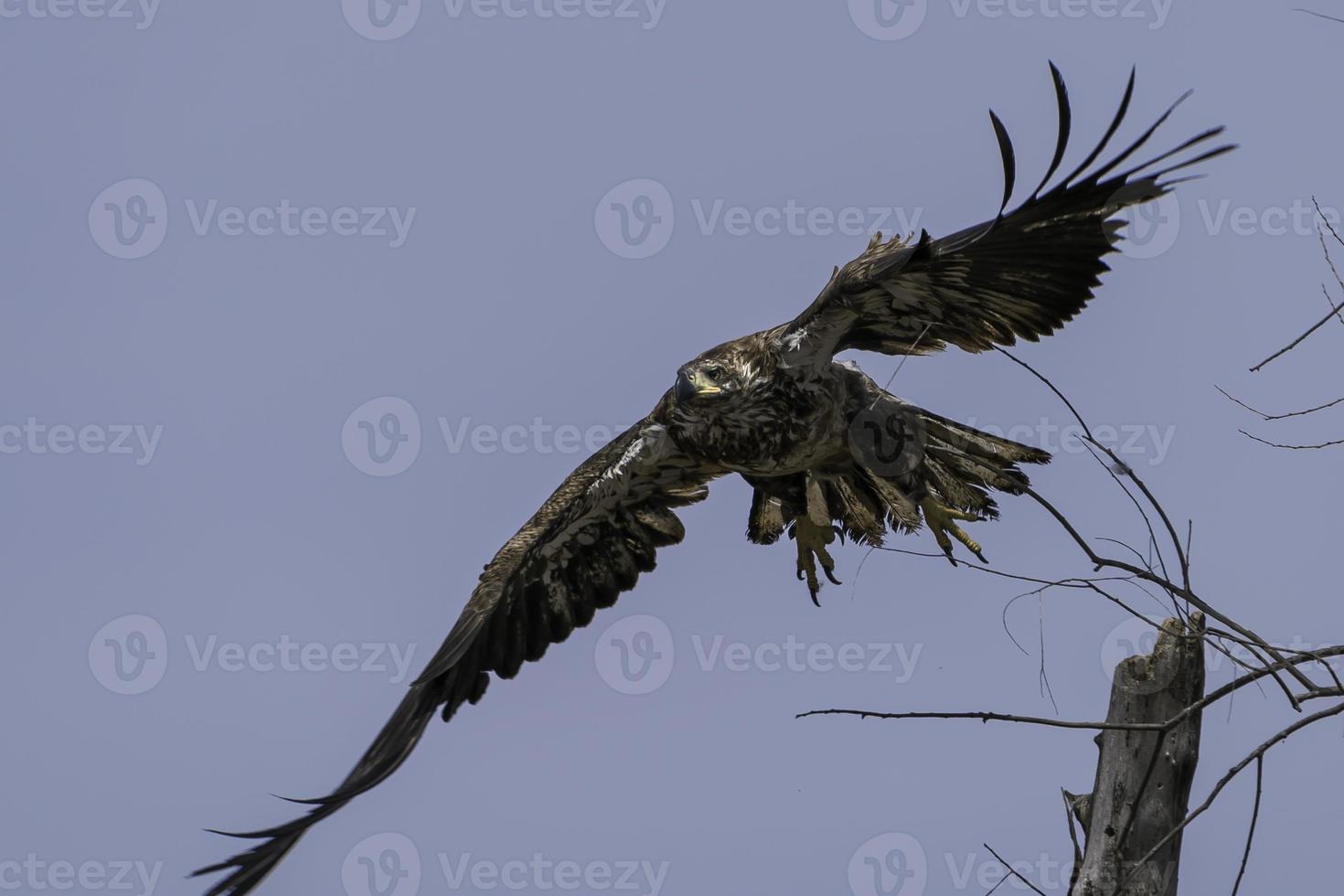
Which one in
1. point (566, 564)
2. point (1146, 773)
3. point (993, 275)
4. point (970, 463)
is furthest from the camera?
point (566, 564)

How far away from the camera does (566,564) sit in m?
8.05

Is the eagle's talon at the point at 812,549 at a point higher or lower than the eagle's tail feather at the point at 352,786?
higher

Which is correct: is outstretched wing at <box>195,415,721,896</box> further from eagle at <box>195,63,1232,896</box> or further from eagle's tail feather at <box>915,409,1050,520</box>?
eagle's tail feather at <box>915,409,1050,520</box>

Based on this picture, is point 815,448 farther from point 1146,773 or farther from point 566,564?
point 1146,773

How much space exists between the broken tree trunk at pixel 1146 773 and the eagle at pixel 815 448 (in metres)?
1.23

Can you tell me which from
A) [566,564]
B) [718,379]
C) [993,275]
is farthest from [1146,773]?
[566,564]

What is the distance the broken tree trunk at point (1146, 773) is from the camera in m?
4.94

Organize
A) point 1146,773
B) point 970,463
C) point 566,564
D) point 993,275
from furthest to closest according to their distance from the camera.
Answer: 1. point 566,564
2. point 970,463
3. point 993,275
4. point 1146,773

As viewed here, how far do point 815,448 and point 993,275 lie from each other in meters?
1.38

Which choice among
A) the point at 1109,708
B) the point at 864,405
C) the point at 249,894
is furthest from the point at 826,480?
the point at 249,894

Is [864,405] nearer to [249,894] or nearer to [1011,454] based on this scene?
[1011,454]

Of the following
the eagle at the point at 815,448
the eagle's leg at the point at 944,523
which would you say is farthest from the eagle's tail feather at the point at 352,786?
the eagle's leg at the point at 944,523

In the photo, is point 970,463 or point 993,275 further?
point 970,463

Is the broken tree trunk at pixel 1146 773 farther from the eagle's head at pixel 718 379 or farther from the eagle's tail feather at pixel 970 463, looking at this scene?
the eagle's head at pixel 718 379
